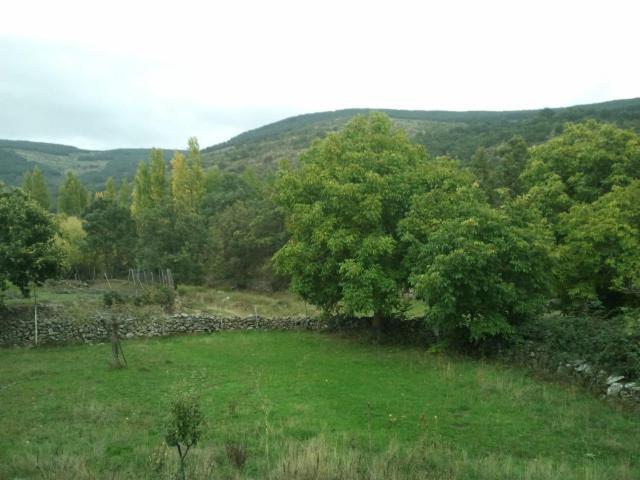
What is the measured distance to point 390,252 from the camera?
861 inches

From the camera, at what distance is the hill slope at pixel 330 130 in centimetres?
8631

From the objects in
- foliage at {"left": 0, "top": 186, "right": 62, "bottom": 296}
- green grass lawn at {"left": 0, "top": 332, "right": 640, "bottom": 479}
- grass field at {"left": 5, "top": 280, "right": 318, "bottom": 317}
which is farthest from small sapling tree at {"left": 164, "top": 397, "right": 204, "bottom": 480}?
grass field at {"left": 5, "top": 280, "right": 318, "bottom": 317}

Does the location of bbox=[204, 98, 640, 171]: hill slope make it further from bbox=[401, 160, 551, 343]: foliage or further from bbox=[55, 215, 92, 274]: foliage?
bbox=[401, 160, 551, 343]: foliage

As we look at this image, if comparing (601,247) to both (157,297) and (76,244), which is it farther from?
(76,244)

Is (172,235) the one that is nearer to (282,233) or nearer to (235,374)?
(282,233)

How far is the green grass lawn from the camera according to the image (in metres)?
8.92

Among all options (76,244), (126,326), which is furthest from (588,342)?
(76,244)

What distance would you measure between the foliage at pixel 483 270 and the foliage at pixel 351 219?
1900 mm

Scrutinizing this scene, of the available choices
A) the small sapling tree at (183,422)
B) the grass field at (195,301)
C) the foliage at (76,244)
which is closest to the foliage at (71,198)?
the foliage at (76,244)

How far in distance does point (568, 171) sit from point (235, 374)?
63.6ft

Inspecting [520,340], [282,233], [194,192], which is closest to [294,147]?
[194,192]

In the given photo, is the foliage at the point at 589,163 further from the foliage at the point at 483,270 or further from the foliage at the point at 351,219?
the foliage at the point at 351,219

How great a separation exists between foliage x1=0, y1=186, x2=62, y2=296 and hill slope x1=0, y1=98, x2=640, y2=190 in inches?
1819

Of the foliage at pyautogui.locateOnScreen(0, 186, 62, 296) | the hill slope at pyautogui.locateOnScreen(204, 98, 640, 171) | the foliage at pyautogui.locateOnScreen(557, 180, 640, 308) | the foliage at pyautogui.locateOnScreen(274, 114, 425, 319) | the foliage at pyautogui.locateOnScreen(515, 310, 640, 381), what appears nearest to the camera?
the foliage at pyautogui.locateOnScreen(515, 310, 640, 381)
